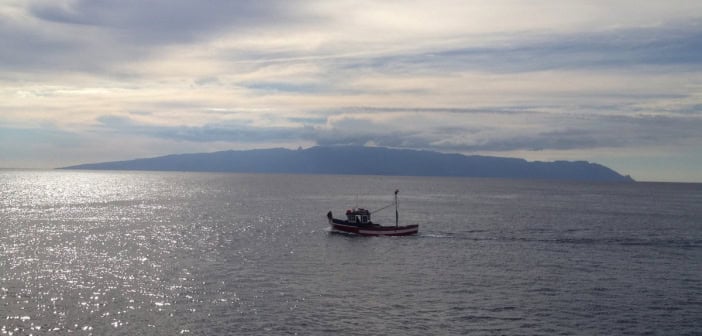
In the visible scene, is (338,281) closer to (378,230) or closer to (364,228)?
(378,230)

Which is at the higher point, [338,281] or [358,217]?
[358,217]

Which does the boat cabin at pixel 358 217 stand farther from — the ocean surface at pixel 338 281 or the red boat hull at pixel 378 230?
the ocean surface at pixel 338 281

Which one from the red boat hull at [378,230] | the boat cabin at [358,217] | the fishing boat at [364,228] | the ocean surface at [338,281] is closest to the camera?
the ocean surface at [338,281]

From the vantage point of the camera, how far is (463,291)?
165 ft

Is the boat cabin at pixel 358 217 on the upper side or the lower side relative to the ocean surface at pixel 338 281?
upper

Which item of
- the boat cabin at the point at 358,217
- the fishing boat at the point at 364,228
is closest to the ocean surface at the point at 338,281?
the fishing boat at the point at 364,228

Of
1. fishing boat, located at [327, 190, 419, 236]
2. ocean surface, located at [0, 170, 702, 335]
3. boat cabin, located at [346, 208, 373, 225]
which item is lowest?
ocean surface, located at [0, 170, 702, 335]

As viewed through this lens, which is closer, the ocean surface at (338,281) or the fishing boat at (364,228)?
the ocean surface at (338,281)

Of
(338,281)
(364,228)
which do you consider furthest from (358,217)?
(338,281)

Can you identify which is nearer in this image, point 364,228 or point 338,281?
point 338,281

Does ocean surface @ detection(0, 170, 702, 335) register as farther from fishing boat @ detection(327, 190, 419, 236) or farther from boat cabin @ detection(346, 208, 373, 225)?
Result: boat cabin @ detection(346, 208, 373, 225)

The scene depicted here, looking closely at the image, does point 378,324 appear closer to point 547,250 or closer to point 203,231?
point 547,250

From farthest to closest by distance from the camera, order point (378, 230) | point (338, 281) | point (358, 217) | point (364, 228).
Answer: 1. point (358, 217)
2. point (364, 228)
3. point (378, 230)
4. point (338, 281)

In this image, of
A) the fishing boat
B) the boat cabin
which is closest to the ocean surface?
the fishing boat
